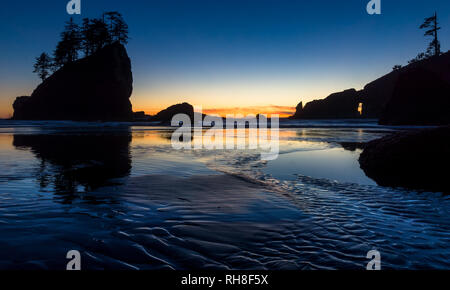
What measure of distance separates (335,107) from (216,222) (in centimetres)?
10905

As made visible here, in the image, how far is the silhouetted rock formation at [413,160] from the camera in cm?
561

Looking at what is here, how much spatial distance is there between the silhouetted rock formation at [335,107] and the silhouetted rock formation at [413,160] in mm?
92277

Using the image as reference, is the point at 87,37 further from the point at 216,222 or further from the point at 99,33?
the point at 216,222

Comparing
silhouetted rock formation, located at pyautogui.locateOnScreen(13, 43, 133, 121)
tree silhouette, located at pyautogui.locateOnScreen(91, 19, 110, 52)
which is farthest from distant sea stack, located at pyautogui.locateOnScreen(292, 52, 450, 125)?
tree silhouette, located at pyautogui.locateOnScreen(91, 19, 110, 52)

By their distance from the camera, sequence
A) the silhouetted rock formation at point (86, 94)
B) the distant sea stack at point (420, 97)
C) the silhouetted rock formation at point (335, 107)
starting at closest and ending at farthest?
the distant sea stack at point (420, 97)
the silhouetted rock formation at point (86, 94)
the silhouetted rock formation at point (335, 107)

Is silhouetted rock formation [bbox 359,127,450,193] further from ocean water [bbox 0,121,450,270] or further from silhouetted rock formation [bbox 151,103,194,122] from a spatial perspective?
silhouetted rock formation [bbox 151,103,194,122]

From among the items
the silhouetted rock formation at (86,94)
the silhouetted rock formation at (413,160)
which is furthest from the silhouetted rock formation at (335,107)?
the silhouetted rock formation at (413,160)

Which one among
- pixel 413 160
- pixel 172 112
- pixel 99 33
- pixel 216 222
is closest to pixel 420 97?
pixel 413 160

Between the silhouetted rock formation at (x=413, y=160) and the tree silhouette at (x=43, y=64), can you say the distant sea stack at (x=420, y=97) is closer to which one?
the silhouetted rock formation at (x=413, y=160)

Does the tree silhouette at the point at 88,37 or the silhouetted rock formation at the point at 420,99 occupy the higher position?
the tree silhouette at the point at 88,37

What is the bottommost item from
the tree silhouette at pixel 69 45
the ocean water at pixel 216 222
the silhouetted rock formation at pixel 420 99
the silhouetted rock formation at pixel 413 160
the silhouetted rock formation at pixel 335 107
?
the ocean water at pixel 216 222

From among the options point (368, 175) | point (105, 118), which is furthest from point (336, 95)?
point (368, 175)

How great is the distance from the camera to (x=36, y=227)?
117 inches
